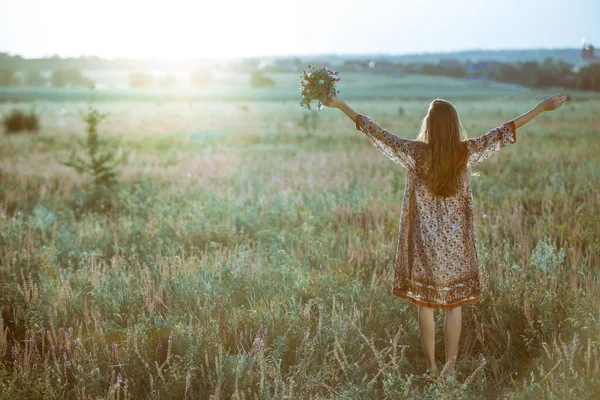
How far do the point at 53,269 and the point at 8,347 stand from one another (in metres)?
1.48

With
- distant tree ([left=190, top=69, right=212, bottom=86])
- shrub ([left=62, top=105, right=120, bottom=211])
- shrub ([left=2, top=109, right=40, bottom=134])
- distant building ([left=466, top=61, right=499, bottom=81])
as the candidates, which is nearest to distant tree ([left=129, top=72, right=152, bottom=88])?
distant tree ([left=190, top=69, right=212, bottom=86])

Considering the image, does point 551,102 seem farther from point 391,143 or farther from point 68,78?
point 68,78

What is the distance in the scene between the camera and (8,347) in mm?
4461

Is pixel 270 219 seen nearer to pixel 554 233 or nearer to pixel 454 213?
pixel 554 233

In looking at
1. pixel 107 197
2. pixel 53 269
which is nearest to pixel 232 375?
pixel 53 269

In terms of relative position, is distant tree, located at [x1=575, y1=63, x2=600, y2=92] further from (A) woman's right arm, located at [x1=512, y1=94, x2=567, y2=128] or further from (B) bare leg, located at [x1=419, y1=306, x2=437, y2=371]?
(B) bare leg, located at [x1=419, y1=306, x2=437, y2=371]

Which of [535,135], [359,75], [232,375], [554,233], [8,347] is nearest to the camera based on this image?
[232,375]

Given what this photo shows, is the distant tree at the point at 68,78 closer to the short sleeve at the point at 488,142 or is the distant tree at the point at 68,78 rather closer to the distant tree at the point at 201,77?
the distant tree at the point at 201,77

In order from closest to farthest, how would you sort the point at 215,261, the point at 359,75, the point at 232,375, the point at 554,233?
the point at 232,375, the point at 215,261, the point at 554,233, the point at 359,75

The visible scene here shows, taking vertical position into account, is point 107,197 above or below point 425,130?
below

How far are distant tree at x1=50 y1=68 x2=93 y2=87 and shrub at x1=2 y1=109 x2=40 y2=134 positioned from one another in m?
104

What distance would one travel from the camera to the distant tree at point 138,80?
453 ft

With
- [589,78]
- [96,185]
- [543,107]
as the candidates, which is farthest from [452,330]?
[589,78]

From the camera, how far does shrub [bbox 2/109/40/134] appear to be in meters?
29.6
